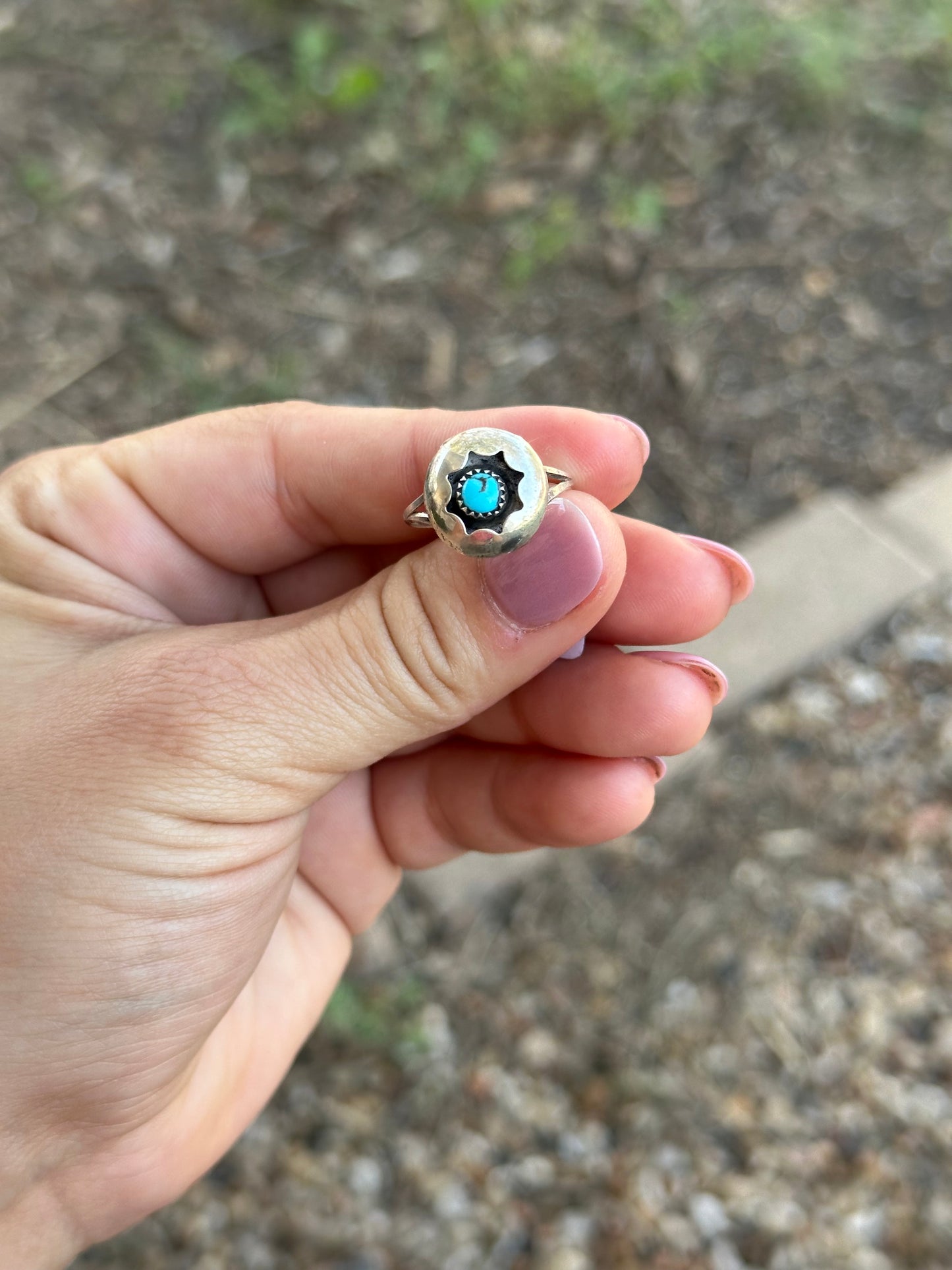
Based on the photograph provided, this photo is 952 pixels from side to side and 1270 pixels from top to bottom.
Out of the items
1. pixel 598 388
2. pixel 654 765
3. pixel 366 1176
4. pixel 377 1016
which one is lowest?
pixel 366 1176

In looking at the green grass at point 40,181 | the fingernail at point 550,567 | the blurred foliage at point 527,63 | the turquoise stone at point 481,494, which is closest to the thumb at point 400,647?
the fingernail at point 550,567

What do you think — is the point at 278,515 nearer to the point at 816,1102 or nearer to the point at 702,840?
the point at 702,840

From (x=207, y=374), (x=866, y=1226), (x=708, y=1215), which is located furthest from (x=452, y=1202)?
(x=207, y=374)

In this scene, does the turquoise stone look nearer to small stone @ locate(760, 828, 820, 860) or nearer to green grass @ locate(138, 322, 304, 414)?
small stone @ locate(760, 828, 820, 860)

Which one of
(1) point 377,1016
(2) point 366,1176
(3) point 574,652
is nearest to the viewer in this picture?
(3) point 574,652

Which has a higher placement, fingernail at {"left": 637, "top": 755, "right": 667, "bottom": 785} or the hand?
the hand

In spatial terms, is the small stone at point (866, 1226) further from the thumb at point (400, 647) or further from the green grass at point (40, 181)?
the green grass at point (40, 181)

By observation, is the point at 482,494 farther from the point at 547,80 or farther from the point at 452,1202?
the point at 547,80

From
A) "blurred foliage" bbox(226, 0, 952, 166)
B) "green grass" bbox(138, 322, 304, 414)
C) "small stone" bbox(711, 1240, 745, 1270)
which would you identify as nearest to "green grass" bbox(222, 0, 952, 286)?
"blurred foliage" bbox(226, 0, 952, 166)

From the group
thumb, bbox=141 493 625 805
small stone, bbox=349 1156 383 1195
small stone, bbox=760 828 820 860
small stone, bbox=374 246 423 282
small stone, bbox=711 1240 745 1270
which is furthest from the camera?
small stone, bbox=374 246 423 282
